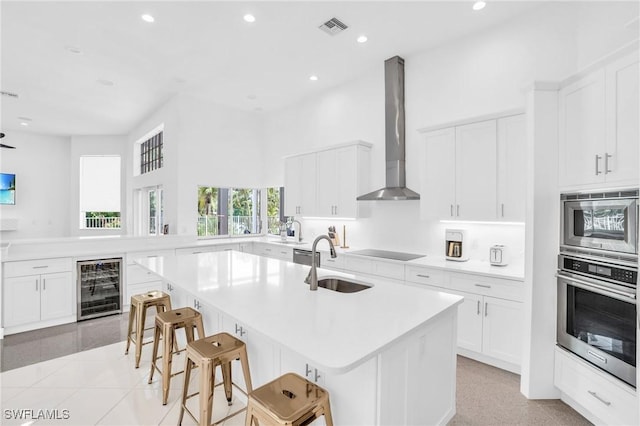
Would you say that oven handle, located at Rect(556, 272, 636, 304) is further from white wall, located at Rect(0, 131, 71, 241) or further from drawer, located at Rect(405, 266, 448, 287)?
white wall, located at Rect(0, 131, 71, 241)

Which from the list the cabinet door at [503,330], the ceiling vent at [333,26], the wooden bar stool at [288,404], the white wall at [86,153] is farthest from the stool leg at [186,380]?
the white wall at [86,153]

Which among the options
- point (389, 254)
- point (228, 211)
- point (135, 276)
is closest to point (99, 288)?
point (135, 276)

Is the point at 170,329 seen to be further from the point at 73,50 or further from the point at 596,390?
the point at 73,50

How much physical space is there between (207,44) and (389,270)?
11.9 feet

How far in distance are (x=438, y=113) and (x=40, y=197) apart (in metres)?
10.1

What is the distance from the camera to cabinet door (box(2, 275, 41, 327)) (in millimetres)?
3680

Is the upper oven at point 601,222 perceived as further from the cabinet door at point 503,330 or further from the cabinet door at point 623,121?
the cabinet door at point 503,330

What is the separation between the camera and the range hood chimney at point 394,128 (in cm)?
410

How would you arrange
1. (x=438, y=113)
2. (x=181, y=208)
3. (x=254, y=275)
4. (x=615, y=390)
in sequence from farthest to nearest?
(x=181, y=208), (x=438, y=113), (x=254, y=275), (x=615, y=390)

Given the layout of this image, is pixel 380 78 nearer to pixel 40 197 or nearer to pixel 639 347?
pixel 639 347

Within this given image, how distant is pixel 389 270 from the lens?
3.67 m

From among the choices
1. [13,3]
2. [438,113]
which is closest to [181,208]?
[13,3]

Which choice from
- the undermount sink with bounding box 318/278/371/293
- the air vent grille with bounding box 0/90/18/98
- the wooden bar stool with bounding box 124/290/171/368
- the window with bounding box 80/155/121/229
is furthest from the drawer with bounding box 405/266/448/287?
the window with bounding box 80/155/121/229

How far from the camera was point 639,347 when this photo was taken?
1757 millimetres
